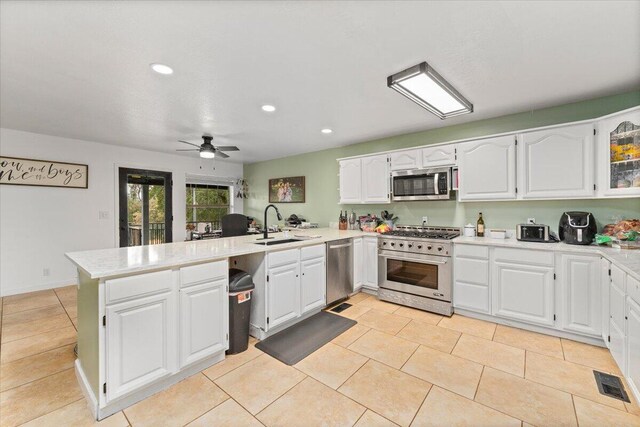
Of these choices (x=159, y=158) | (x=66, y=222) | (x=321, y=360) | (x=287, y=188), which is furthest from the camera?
(x=287, y=188)

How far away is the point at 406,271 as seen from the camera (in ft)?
11.6

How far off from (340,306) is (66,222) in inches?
185

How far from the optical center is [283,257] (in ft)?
9.09

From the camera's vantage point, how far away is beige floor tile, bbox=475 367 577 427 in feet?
5.53

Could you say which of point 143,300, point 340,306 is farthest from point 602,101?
point 143,300

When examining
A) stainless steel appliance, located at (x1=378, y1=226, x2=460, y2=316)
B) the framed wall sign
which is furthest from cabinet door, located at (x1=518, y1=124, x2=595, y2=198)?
the framed wall sign

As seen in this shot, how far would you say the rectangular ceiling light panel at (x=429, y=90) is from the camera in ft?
7.02

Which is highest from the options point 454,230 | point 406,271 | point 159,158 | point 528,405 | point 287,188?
point 159,158

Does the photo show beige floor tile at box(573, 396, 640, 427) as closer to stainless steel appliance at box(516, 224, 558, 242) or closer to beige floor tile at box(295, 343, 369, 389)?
beige floor tile at box(295, 343, 369, 389)

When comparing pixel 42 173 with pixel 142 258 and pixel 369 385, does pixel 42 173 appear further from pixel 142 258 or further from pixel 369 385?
pixel 369 385

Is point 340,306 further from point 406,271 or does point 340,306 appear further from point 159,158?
point 159,158

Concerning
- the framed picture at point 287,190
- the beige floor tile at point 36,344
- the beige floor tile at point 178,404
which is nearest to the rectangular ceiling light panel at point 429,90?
the beige floor tile at point 178,404

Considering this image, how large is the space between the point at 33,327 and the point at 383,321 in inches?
154

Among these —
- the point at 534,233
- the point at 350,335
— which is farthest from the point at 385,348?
the point at 534,233
